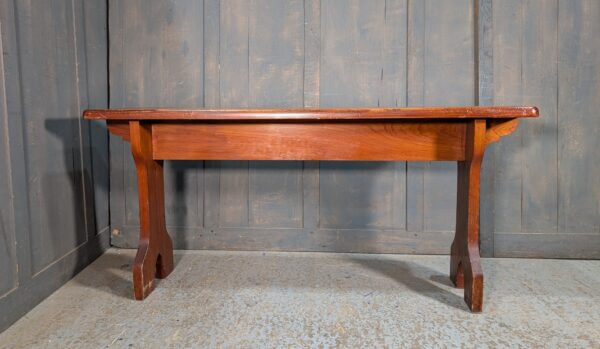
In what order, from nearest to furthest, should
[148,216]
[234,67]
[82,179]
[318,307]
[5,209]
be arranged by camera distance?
[5,209] → [318,307] → [148,216] → [82,179] → [234,67]

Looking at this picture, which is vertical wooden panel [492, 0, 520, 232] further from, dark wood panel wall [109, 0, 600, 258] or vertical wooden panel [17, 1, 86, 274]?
vertical wooden panel [17, 1, 86, 274]

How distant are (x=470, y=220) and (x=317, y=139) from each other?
66 centimetres

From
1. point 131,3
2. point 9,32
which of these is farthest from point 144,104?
point 9,32

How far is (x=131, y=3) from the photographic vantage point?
212 centimetres

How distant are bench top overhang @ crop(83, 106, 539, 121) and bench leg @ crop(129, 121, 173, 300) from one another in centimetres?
11

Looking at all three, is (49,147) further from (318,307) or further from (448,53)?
(448,53)

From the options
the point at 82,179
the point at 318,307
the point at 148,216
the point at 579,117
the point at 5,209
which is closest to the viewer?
the point at 5,209

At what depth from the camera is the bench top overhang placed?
138cm

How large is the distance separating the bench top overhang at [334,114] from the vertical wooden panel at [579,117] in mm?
864

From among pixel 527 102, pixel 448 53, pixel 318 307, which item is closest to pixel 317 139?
pixel 318 307

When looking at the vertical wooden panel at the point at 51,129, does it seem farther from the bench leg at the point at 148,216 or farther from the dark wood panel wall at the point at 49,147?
the bench leg at the point at 148,216

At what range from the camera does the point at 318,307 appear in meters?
1.49

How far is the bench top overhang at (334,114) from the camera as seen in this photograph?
4.53 feet

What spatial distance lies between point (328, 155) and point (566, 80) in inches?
53.4
